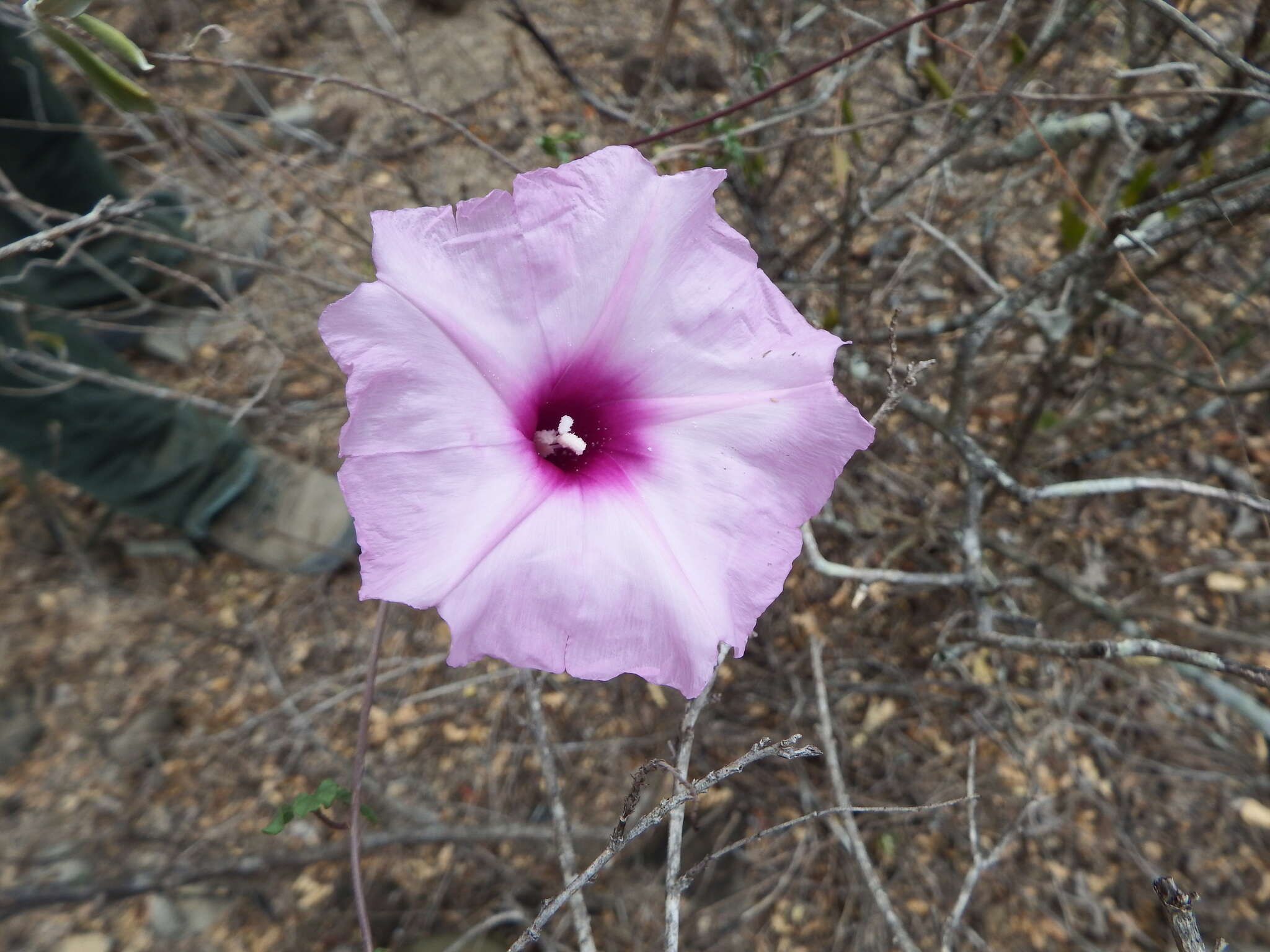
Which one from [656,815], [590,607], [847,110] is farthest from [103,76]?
[847,110]

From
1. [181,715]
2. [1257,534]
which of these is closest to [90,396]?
[181,715]

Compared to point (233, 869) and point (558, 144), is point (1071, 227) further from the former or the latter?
point (233, 869)

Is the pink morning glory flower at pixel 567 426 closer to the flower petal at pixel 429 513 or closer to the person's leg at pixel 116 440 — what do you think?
the flower petal at pixel 429 513

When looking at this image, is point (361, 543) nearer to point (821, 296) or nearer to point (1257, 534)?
Answer: point (821, 296)

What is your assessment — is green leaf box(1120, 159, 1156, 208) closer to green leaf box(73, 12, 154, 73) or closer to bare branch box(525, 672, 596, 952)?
bare branch box(525, 672, 596, 952)

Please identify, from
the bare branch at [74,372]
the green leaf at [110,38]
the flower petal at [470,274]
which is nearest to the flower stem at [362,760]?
the flower petal at [470,274]

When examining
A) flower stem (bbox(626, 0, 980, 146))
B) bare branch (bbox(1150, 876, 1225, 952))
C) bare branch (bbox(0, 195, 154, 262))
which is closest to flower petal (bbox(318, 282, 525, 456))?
bare branch (bbox(0, 195, 154, 262))
